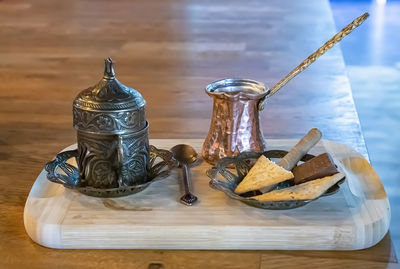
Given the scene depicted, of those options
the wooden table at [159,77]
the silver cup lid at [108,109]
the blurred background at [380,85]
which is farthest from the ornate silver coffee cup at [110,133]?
the blurred background at [380,85]

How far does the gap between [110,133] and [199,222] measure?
0.49 feet

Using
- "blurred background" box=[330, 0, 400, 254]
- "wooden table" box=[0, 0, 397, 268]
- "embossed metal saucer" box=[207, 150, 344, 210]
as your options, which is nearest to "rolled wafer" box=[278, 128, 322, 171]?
"embossed metal saucer" box=[207, 150, 344, 210]

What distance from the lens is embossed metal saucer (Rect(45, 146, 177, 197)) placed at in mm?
783

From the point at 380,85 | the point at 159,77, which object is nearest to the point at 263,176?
the point at 159,77

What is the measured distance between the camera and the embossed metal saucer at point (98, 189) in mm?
783

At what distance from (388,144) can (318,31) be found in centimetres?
44

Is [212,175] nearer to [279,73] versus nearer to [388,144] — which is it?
[279,73]

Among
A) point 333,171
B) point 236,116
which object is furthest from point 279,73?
point 333,171

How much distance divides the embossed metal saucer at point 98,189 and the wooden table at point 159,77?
6 cm

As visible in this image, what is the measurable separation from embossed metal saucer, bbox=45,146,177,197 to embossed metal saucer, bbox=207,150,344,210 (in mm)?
64

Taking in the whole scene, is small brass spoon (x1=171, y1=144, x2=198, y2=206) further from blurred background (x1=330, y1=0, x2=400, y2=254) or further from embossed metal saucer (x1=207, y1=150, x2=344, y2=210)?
blurred background (x1=330, y1=0, x2=400, y2=254)

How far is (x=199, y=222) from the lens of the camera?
733 millimetres

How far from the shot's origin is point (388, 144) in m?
2.05

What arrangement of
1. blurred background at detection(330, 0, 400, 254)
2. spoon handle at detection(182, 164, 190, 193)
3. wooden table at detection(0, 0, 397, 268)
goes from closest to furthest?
wooden table at detection(0, 0, 397, 268), spoon handle at detection(182, 164, 190, 193), blurred background at detection(330, 0, 400, 254)
